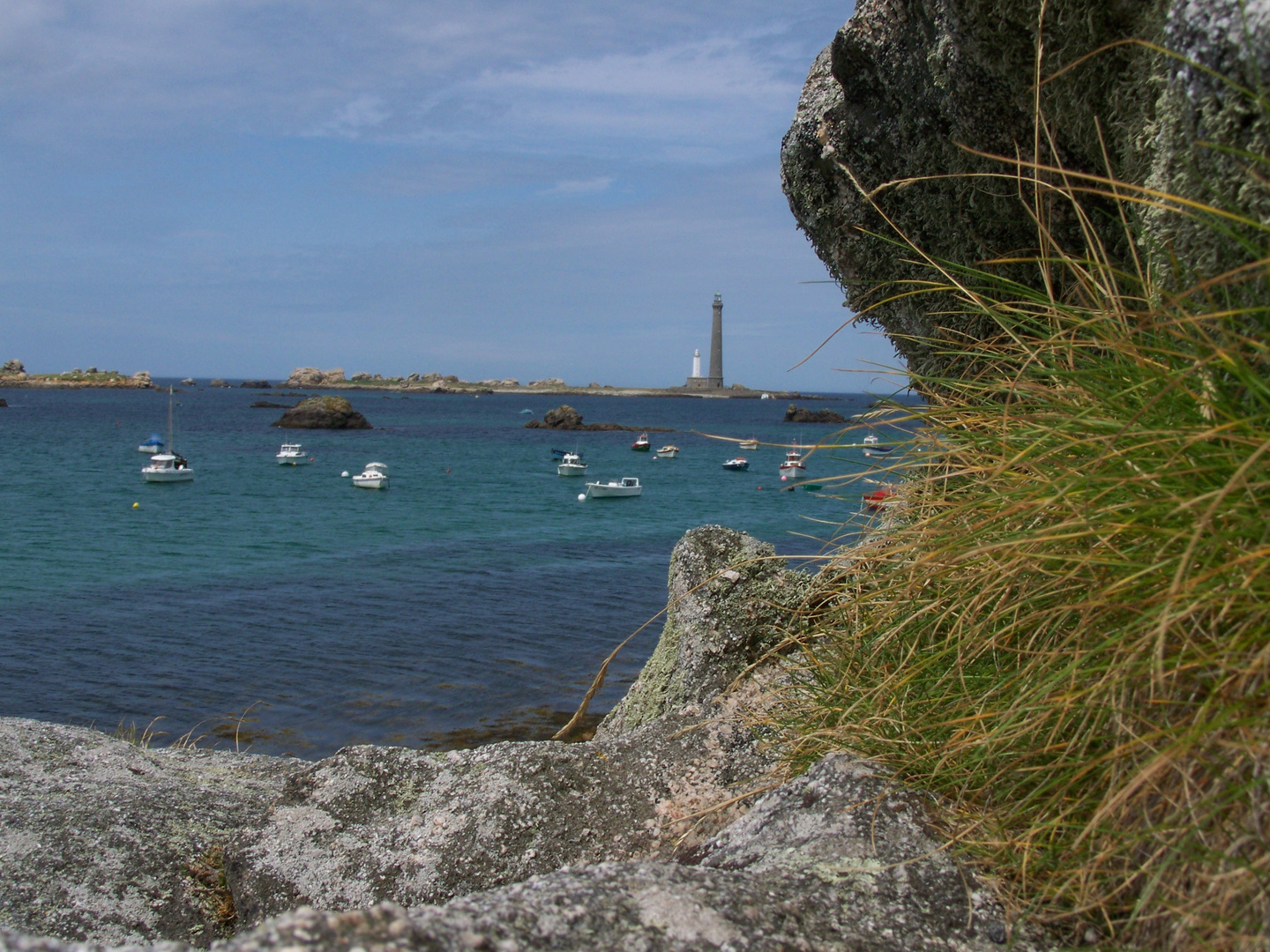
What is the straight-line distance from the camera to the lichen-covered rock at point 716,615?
16.7ft

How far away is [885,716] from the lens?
281cm

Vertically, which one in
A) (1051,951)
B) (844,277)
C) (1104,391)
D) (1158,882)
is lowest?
(1051,951)

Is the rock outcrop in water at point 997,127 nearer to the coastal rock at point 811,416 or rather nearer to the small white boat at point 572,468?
the small white boat at point 572,468

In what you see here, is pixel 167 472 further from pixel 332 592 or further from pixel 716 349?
pixel 716 349

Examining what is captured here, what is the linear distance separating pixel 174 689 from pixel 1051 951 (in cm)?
1781

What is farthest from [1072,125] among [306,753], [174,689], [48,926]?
[174,689]

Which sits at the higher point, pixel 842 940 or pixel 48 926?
pixel 842 940

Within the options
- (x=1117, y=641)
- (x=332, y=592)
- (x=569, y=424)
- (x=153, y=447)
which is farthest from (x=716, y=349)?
(x=1117, y=641)

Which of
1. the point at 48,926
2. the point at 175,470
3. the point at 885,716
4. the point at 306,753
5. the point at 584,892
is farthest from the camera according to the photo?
the point at 175,470

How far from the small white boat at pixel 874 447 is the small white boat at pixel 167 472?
178ft

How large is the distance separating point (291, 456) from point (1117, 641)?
64.3 meters

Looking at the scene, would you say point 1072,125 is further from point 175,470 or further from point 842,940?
point 175,470

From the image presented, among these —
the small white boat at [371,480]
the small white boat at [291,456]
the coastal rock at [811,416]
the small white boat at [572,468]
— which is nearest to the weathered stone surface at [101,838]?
the small white boat at [371,480]

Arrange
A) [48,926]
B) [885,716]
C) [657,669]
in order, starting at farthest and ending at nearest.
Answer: [657,669], [48,926], [885,716]
